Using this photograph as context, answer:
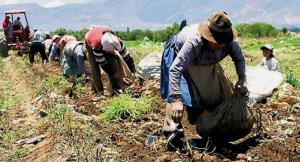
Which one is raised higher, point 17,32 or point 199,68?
point 199,68

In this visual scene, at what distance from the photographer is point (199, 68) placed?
190 inches

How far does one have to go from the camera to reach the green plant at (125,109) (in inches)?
239

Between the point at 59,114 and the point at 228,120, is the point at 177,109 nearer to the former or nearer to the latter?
the point at 228,120

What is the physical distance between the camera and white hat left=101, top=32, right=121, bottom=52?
714cm

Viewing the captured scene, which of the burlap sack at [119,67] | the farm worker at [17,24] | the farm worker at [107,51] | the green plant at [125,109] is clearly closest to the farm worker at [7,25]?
the farm worker at [17,24]

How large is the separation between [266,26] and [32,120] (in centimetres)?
3242

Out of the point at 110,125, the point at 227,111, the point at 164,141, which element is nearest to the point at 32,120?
the point at 110,125

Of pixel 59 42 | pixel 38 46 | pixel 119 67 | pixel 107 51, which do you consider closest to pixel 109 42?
pixel 107 51

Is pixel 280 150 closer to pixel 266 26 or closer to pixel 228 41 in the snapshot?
pixel 228 41

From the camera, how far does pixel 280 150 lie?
460 cm

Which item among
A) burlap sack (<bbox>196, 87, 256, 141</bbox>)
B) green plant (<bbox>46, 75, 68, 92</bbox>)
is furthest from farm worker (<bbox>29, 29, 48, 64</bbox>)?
burlap sack (<bbox>196, 87, 256, 141</bbox>)

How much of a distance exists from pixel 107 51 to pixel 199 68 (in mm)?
2644

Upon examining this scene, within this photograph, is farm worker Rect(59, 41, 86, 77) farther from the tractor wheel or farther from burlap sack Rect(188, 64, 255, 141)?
the tractor wheel

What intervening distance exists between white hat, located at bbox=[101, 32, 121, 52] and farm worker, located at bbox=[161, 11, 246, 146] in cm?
225
